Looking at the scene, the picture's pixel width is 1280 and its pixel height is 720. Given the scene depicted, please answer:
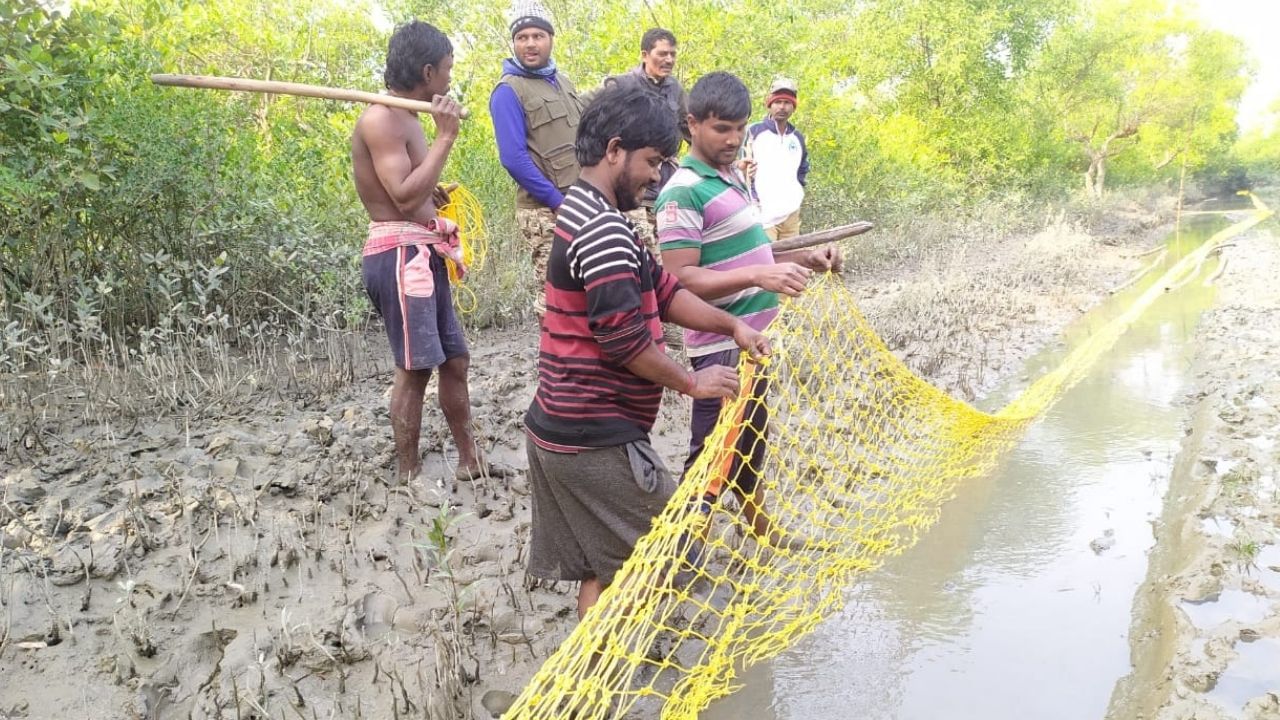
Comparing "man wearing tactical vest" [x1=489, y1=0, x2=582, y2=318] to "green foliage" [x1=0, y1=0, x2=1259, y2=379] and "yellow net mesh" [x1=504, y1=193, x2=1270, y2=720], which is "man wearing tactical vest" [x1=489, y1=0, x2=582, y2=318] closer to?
"yellow net mesh" [x1=504, y1=193, x2=1270, y2=720]

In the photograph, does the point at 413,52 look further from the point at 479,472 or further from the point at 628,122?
the point at 479,472

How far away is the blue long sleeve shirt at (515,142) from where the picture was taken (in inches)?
135

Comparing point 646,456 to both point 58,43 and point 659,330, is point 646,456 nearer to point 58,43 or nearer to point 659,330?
point 659,330

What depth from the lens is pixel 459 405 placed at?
3.40 m

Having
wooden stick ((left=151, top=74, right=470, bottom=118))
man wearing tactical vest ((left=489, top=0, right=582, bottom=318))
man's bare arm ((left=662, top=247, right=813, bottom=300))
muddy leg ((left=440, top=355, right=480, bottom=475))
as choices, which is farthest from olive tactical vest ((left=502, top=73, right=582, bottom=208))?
man's bare arm ((left=662, top=247, right=813, bottom=300))

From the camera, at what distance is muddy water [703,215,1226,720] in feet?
7.95

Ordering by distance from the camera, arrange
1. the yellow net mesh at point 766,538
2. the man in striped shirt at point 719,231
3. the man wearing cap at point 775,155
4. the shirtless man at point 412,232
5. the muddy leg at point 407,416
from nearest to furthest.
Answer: the yellow net mesh at point 766,538
the man in striped shirt at point 719,231
the shirtless man at point 412,232
the muddy leg at point 407,416
the man wearing cap at point 775,155

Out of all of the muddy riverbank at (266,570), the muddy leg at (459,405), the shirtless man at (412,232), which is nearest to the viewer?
the muddy riverbank at (266,570)

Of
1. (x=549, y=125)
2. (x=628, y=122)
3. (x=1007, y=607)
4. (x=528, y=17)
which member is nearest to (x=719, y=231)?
(x=628, y=122)

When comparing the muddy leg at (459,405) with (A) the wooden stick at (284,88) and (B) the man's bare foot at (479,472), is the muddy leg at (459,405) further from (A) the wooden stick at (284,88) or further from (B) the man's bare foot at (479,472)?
(A) the wooden stick at (284,88)

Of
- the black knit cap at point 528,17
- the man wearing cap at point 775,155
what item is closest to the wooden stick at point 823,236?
the black knit cap at point 528,17

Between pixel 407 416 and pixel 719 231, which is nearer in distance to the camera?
pixel 719 231

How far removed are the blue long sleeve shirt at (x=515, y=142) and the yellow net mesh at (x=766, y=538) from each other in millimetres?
1258

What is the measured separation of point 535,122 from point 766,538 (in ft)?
7.11
